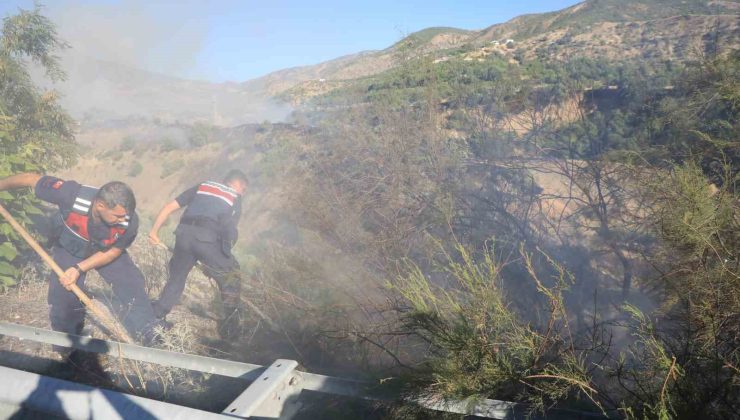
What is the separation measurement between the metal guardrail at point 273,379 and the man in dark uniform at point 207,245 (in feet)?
5.68

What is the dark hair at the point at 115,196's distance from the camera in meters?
4.02

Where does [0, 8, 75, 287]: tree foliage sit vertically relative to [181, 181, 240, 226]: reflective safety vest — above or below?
above

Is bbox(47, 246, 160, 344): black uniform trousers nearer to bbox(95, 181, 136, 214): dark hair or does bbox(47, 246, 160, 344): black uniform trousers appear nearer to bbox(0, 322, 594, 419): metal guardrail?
bbox(95, 181, 136, 214): dark hair

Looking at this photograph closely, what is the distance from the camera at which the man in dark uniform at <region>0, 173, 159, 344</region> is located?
405 cm

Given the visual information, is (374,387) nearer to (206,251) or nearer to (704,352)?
(704,352)

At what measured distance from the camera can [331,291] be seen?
15.8 ft

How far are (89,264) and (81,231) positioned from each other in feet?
1.24

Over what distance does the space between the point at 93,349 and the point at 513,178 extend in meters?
6.33

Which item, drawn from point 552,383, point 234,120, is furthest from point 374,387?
point 234,120

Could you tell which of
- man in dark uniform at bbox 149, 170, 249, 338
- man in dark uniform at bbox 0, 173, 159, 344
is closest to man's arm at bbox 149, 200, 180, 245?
man in dark uniform at bbox 149, 170, 249, 338

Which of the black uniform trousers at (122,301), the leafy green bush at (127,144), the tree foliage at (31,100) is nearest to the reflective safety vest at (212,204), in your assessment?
the black uniform trousers at (122,301)

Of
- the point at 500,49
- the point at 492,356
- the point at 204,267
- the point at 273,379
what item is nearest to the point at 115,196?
the point at 204,267

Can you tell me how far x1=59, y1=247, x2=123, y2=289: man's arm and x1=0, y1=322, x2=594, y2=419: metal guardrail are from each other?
2.10 feet

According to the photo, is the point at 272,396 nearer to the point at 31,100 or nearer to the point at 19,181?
the point at 19,181
